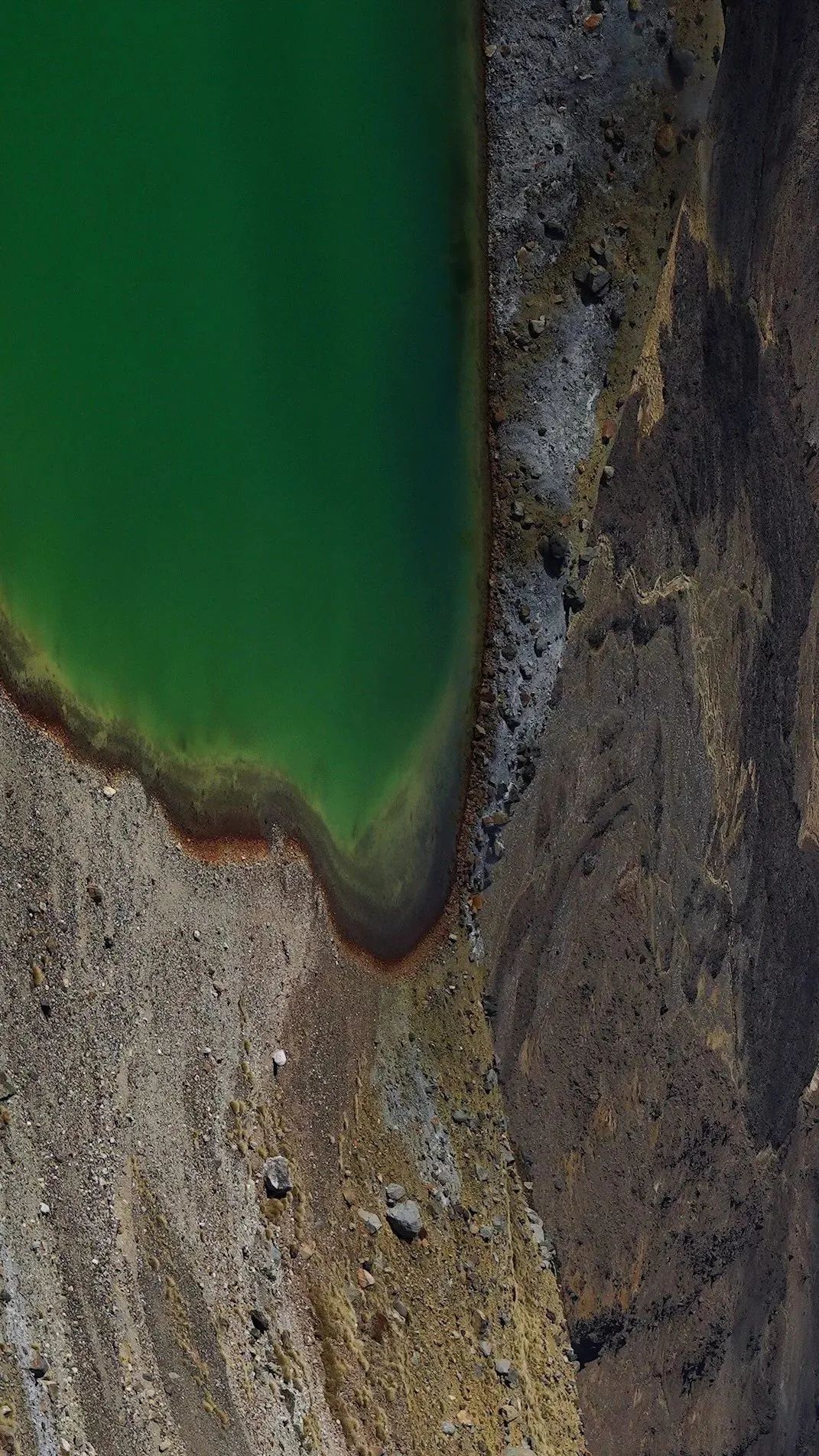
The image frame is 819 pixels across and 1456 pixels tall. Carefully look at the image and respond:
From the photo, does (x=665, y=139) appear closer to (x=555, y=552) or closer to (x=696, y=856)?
(x=555, y=552)

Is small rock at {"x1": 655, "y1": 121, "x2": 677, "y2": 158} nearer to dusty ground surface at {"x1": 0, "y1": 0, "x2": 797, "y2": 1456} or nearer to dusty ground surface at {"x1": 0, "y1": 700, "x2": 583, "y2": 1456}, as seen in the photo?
dusty ground surface at {"x1": 0, "y1": 0, "x2": 797, "y2": 1456}

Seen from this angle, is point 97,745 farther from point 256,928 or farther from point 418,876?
point 418,876

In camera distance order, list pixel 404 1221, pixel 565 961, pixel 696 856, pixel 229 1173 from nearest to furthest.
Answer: pixel 229 1173 → pixel 404 1221 → pixel 565 961 → pixel 696 856

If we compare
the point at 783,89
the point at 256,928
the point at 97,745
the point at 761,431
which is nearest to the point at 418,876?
the point at 256,928

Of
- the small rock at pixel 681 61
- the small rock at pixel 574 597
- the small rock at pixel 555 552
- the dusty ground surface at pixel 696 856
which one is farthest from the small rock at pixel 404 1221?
the small rock at pixel 681 61

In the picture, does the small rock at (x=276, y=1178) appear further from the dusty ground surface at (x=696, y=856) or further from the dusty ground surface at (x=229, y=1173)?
the dusty ground surface at (x=696, y=856)

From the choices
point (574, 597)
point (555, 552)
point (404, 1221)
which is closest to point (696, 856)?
point (574, 597)
